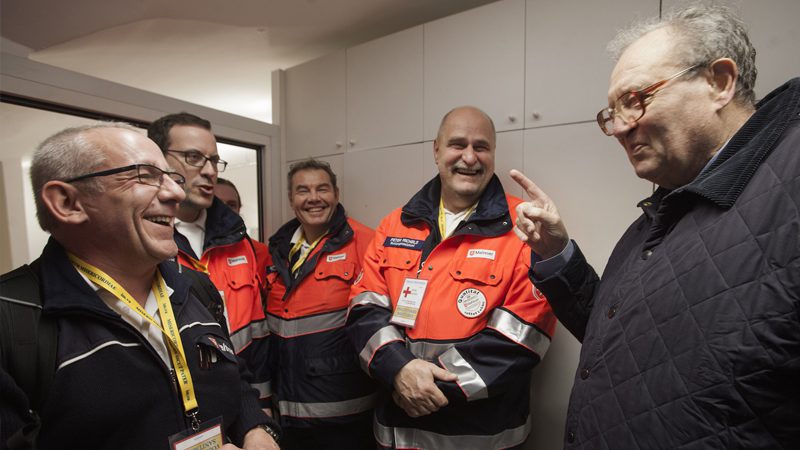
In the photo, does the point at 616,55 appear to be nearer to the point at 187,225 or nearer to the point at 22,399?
the point at 22,399

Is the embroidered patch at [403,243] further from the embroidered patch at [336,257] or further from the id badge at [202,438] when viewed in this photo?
the id badge at [202,438]

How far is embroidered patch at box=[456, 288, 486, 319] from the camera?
5.29 ft

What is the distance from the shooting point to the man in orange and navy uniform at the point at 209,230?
1.72 m

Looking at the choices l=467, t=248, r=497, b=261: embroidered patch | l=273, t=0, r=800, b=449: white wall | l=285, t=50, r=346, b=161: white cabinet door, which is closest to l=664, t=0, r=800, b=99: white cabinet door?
l=273, t=0, r=800, b=449: white wall

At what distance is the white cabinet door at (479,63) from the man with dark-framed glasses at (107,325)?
1581 mm

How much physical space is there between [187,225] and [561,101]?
1.85 metres

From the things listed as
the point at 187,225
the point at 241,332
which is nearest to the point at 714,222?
the point at 241,332

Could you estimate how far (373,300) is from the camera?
181cm

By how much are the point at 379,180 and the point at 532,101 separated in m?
1.05

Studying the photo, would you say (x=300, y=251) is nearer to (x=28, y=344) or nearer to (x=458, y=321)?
(x=458, y=321)

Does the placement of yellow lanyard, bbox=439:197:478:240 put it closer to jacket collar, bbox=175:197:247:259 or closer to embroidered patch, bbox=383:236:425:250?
embroidered patch, bbox=383:236:425:250

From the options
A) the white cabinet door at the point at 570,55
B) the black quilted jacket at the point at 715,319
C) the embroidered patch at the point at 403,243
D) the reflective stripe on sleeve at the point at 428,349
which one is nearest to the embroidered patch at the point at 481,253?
the embroidered patch at the point at 403,243

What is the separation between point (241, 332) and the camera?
184 cm

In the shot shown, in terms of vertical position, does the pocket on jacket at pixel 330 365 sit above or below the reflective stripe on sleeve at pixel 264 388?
above
